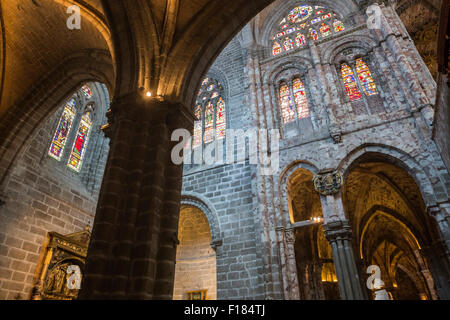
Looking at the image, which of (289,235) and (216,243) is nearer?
(289,235)

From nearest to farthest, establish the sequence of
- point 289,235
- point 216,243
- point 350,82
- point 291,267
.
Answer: point 291,267 → point 289,235 → point 216,243 → point 350,82

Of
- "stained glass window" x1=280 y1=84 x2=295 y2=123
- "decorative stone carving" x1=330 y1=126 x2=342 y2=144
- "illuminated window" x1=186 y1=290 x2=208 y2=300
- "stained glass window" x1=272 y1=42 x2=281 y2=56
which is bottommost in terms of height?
"illuminated window" x1=186 y1=290 x2=208 y2=300

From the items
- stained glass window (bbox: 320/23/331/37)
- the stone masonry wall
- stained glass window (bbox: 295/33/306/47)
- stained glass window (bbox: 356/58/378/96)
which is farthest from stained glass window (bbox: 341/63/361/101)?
the stone masonry wall

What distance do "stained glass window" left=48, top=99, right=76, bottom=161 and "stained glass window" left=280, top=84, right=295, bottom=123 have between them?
27.3ft

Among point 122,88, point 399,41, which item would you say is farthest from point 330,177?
point 122,88

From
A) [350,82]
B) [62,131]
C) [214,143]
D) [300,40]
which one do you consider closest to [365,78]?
[350,82]

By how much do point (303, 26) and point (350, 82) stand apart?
449 centimetres

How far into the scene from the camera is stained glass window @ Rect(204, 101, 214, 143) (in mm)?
12930

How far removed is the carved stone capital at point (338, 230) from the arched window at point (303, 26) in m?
8.27

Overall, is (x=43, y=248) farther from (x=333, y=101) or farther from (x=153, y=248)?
(x=333, y=101)

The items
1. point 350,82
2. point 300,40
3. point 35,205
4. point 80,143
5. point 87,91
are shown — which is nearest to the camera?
point 35,205

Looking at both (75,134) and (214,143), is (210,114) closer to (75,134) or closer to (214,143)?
(214,143)

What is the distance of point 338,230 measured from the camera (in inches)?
339

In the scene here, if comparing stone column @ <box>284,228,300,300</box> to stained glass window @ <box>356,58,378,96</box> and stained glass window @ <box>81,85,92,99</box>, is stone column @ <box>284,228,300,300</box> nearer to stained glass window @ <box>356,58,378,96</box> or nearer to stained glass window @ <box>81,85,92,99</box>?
stained glass window @ <box>356,58,378,96</box>
